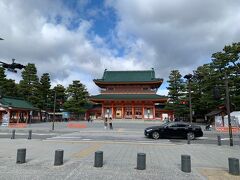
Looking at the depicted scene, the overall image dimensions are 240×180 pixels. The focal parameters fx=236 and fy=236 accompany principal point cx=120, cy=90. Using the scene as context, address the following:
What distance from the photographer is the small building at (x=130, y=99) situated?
56938 mm

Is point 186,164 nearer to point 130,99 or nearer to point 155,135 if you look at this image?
point 155,135

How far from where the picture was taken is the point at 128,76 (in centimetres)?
6375

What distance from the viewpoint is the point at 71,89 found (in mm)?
60438

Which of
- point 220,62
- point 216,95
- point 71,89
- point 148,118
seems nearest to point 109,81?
point 71,89

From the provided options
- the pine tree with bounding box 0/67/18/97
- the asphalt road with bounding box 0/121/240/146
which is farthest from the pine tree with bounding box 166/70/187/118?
the pine tree with bounding box 0/67/18/97

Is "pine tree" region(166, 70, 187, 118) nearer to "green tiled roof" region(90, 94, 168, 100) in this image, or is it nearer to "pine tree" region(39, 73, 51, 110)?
"green tiled roof" region(90, 94, 168, 100)

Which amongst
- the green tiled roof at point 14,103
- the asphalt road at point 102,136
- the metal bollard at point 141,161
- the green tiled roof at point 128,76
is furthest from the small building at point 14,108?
the metal bollard at point 141,161

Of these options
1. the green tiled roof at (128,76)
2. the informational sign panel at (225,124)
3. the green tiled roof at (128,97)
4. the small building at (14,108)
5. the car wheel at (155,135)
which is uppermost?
the green tiled roof at (128,76)

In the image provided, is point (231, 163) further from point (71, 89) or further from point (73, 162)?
point (71, 89)

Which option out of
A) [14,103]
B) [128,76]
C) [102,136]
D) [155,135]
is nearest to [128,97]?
[128,76]

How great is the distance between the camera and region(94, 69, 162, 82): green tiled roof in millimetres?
61362

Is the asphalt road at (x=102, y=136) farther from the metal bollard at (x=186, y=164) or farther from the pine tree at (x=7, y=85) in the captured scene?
the pine tree at (x=7, y=85)

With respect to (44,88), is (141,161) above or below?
below

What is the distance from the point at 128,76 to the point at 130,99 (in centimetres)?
988
